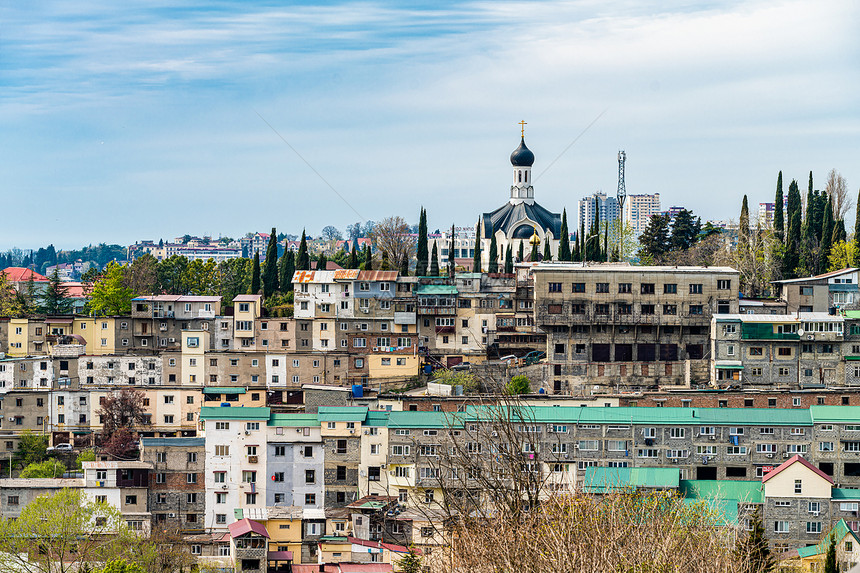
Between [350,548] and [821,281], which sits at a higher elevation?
[821,281]

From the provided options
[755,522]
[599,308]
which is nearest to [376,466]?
[599,308]

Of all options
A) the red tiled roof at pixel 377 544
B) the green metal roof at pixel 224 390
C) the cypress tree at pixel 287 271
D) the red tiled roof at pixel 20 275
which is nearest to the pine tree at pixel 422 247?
the cypress tree at pixel 287 271

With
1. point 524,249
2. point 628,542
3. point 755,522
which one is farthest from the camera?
point 524,249

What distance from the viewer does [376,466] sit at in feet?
212

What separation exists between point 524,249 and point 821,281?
167 ft

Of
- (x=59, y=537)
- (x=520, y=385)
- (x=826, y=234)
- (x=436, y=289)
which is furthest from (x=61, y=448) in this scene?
(x=826, y=234)

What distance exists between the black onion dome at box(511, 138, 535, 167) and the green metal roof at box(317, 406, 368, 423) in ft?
228

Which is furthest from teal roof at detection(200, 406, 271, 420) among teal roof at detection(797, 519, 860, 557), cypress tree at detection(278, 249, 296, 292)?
teal roof at detection(797, 519, 860, 557)

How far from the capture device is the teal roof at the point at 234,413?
65.4 m

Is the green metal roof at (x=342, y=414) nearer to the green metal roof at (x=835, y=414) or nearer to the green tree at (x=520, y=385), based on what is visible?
the green tree at (x=520, y=385)

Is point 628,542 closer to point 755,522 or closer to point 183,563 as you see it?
point 755,522

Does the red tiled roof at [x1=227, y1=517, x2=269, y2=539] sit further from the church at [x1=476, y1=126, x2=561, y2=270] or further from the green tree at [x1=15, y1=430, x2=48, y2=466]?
the church at [x1=476, y1=126, x2=561, y2=270]

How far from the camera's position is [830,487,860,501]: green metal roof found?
192 feet

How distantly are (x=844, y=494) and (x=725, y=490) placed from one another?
5121 mm
